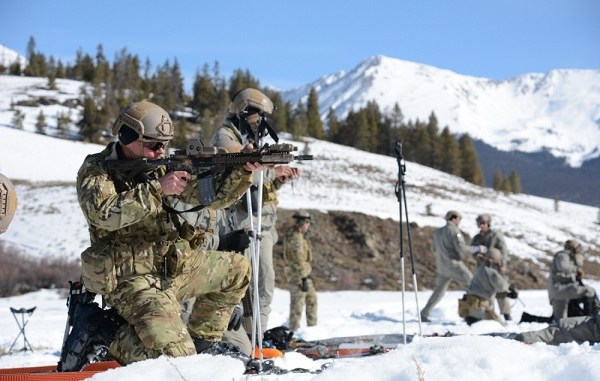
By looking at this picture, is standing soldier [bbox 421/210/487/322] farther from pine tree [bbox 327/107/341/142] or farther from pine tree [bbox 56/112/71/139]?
pine tree [bbox 327/107/341/142]

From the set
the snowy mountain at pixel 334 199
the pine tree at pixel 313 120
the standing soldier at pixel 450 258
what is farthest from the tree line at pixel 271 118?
the standing soldier at pixel 450 258

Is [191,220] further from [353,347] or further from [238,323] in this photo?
[353,347]

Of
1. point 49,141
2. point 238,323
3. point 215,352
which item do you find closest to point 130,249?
point 215,352

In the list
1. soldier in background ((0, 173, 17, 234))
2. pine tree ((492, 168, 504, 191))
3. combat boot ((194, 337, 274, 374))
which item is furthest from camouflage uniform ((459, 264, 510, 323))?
pine tree ((492, 168, 504, 191))

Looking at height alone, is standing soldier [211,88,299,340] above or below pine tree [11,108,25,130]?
below

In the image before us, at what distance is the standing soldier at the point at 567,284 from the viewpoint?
464 inches

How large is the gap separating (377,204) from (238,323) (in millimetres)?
32663

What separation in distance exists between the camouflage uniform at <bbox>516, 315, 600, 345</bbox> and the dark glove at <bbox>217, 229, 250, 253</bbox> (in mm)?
2667

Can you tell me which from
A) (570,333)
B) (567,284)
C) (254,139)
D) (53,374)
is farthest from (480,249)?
(53,374)

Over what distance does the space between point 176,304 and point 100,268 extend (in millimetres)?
539

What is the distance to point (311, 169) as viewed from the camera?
178ft

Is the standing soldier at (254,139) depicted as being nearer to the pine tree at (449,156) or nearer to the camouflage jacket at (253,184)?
the camouflage jacket at (253,184)

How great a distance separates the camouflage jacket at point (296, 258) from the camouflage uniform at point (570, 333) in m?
4.97

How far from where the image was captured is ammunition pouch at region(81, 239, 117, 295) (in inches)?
192
